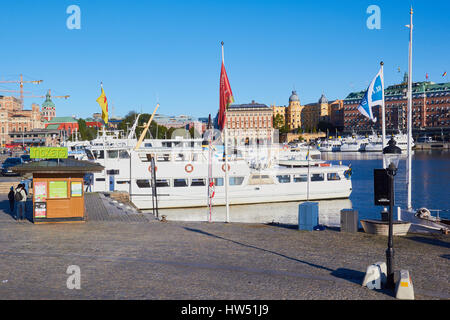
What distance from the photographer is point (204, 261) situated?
11.7 meters

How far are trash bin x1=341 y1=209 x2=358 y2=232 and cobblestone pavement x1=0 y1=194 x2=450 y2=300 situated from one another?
41 cm

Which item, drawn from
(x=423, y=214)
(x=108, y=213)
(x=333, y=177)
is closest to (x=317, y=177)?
(x=333, y=177)

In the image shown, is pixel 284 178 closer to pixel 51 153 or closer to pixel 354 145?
pixel 51 153

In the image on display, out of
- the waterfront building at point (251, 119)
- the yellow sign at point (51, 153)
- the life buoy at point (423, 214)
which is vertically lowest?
the life buoy at point (423, 214)

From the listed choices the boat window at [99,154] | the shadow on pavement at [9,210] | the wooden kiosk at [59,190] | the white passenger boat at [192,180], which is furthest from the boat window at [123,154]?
the wooden kiosk at [59,190]

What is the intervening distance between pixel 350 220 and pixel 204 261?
6.09 metres

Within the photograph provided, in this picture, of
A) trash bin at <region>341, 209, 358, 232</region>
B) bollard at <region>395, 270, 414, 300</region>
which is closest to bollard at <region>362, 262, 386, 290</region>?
bollard at <region>395, 270, 414, 300</region>

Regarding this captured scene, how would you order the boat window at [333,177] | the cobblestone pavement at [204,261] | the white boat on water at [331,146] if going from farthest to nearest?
the white boat on water at [331,146], the boat window at [333,177], the cobblestone pavement at [204,261]

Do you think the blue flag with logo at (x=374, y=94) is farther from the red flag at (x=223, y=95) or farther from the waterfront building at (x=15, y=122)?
the waterfront building at (x=15, y=122)

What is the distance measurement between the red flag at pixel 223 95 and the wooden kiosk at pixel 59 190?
16.7 ft

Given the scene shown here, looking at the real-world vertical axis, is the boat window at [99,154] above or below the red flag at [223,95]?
below

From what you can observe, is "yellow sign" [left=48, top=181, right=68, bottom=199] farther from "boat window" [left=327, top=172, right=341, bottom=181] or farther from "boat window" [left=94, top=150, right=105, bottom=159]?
"boat window" [left=327, top=172, right=341, bottom=181]

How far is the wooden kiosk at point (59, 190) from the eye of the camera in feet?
55.2

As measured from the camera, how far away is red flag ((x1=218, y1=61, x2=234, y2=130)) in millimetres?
19266
